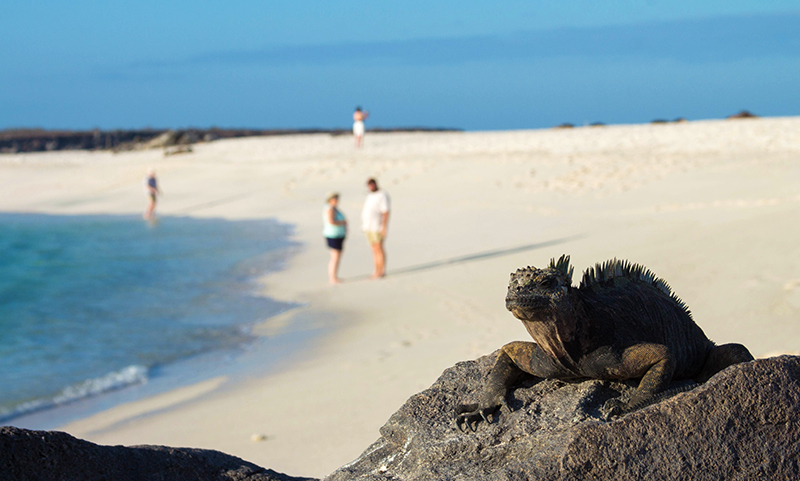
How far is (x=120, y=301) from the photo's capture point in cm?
1388

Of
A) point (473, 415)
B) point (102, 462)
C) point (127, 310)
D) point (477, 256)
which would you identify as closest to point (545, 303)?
point (473, 415)

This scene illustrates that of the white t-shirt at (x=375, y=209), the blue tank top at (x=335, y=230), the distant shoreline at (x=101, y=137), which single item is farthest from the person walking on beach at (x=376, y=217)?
the distant shoreline at (x=101, y=137)

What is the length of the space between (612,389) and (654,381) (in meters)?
0.26

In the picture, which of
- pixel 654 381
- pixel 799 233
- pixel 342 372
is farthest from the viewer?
pixel 799 233

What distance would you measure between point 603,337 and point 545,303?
1.36ft

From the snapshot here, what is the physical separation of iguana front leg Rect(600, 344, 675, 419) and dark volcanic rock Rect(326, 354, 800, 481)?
0.29ft

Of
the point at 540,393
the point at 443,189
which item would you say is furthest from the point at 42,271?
the point at 540,393

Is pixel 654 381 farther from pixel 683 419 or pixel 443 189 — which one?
pixel 443 189

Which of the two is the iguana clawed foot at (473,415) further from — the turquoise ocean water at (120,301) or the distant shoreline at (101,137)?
the distant shoreline at (101,137)

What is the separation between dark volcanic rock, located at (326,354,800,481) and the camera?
8.41ft

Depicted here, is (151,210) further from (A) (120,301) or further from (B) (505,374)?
(B) (505,374)

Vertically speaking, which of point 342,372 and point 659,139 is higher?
point 659,139

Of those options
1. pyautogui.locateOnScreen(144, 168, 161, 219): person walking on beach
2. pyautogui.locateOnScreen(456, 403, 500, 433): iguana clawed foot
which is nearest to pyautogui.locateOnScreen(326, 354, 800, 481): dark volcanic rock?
pyautogui.locateOnScreen(456, 403, 500, 433): iguana clawed foot

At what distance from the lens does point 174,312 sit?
12484 mm
